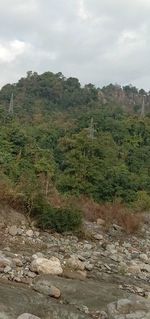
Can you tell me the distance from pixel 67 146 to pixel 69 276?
965 inches

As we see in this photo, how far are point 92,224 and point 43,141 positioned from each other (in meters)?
29.2

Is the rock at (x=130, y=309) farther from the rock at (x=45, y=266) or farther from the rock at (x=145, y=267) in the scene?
the rock at (x=145, y=267)

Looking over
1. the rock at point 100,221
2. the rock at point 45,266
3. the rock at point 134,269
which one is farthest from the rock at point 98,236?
the rock at point 45,266

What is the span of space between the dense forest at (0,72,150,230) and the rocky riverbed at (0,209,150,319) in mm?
1339

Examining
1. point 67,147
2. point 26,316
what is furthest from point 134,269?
point 67,147

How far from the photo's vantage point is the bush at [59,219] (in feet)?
36.5

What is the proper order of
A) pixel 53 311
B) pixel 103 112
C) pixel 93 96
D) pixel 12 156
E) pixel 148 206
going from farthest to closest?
pixel 93 96, pixel 103 112, pixel 12 156, pixel 148 206, pixel 53 311

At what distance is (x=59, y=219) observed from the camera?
37.3ft

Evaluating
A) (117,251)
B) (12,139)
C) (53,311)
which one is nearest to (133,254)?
(117,251)

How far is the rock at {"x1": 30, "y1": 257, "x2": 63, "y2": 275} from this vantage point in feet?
27.8

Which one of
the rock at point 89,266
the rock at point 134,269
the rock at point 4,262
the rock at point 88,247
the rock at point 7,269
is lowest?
the rock at point 134,269

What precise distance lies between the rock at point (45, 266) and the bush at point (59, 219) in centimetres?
230

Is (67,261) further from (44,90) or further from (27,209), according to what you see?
(44,90)

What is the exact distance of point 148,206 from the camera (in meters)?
20.3
